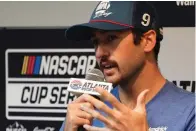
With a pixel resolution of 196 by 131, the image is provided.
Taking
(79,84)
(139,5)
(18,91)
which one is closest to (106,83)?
(79,84)

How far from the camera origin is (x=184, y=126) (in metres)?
1.13

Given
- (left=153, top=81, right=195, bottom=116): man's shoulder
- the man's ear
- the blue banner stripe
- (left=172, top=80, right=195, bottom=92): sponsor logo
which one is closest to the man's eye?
the man's ear

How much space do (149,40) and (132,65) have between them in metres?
0.11

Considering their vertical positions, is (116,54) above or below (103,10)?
below

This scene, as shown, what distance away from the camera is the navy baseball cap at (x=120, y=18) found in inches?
47.4

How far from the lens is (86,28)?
4.14ft

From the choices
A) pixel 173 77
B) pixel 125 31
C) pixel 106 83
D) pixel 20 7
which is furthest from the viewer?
pixel 20 7

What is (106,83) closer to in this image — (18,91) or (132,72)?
(132,72)

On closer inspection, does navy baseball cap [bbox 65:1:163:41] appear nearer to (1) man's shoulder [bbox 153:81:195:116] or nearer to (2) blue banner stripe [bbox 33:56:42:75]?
(1) man's shoulder [bbox 153:81:195:116]

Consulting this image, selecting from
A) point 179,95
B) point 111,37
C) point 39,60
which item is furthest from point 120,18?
point 39,60

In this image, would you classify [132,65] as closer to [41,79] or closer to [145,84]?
[145,84]

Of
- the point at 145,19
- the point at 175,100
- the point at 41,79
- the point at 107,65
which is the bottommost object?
the point at 41,79

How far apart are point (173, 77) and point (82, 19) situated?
24.8 inches

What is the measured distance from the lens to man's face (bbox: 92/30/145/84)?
3.90ft
